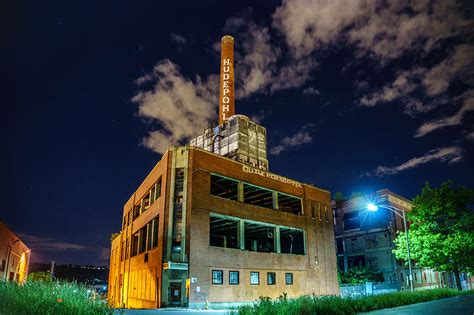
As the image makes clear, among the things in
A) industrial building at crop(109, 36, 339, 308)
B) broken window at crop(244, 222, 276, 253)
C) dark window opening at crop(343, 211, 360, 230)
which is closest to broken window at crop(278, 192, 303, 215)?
industrial building at crop(109, 36, 339, 308)

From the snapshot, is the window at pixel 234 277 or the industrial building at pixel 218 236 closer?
the industrial building at pixel 218 236

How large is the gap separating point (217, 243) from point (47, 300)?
39.8 metres

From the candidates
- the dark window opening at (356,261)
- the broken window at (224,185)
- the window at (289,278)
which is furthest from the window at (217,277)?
the dark window opening at (356,261)

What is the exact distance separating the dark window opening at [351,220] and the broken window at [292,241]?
19.4m

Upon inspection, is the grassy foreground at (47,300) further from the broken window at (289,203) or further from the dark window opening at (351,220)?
the dark window opening at (351,220)

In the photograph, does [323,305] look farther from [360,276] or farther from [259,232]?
[360,276]

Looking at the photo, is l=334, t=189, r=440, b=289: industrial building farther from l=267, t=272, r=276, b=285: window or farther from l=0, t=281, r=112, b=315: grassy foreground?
l=0, t=281, r=112, b=315: grassy foreground

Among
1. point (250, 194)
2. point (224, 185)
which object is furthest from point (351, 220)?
point (224, 185)

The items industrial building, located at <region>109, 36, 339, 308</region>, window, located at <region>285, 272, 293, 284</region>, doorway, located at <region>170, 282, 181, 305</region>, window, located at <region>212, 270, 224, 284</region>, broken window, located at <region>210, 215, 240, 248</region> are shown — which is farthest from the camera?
window, located at <region>285, 272, 293, 284</region>

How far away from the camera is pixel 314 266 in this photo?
4503 cm

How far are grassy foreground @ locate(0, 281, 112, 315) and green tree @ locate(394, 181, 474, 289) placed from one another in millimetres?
36383

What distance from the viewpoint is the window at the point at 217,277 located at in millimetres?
33603

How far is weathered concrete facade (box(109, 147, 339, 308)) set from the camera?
32281 mm

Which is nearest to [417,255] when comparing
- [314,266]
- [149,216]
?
[314,266]
